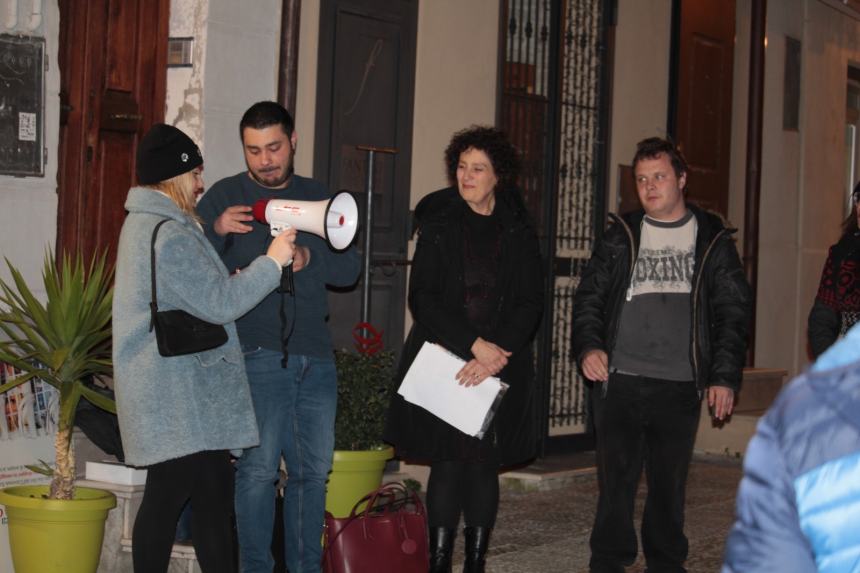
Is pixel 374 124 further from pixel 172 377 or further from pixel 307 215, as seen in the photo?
pixel 172 377

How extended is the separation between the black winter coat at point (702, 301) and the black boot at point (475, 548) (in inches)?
33.7

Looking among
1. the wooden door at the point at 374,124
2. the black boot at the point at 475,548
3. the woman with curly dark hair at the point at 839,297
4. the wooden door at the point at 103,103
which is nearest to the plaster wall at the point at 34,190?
the wooden door at the point at 103,103

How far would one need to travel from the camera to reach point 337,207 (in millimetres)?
4707

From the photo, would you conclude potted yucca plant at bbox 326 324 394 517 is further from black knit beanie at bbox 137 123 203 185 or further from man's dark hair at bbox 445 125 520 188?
black knit beanie at bbox 137 123 203 185

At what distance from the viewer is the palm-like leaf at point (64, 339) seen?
4973mm

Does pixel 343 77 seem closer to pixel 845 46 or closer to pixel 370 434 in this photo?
pixel 370 434

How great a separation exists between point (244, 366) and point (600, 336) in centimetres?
170

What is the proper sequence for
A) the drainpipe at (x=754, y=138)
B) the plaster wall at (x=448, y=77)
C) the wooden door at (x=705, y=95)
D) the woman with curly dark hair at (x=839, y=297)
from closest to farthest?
the woman with curly dark hair at (x=839, y=297) → the plaster wall at (x=448, y=77) → the wooden door at (x=705, y=95) → the drainpipe at (x=754, y=138)

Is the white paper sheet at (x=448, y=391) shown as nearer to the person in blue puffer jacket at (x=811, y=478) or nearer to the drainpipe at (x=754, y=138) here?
the person in blue puffer jacket at (x=811, y=478)

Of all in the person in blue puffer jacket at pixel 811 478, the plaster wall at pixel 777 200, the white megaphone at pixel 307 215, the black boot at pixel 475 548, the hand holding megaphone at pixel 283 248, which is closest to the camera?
the person in blue puffer jacket at pixel 811 478

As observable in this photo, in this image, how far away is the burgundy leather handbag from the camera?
5.13 meters

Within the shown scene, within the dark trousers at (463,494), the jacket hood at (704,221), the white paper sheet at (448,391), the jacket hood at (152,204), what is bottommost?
the dark trousers at (463,494)

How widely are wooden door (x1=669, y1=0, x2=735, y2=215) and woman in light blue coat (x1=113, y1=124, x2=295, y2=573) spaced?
6755 mm

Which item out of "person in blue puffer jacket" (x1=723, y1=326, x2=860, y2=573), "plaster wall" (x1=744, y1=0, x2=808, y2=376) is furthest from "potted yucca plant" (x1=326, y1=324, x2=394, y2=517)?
"plaster wall" (x1=744, y1=0, x2=808, y2=376)
